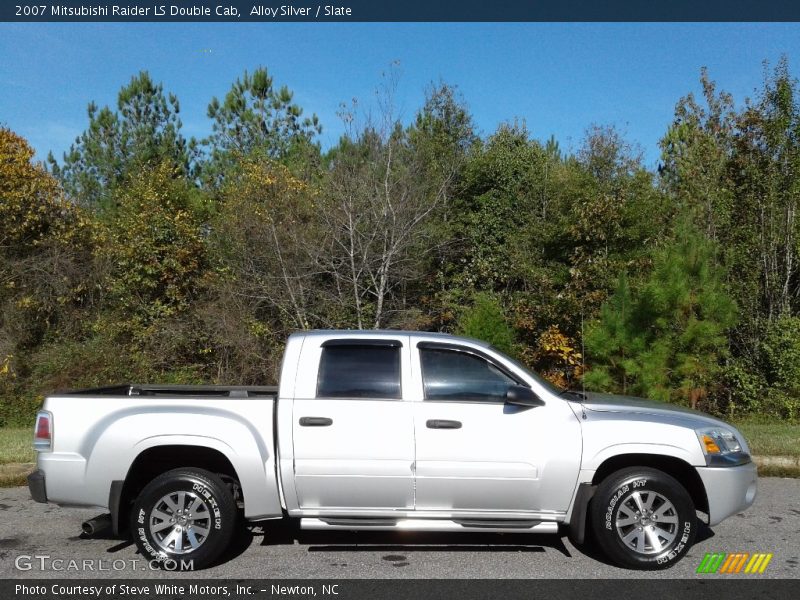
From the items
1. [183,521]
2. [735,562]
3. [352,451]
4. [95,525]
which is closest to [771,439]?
[735,562]

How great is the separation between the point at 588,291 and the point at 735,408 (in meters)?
3.88

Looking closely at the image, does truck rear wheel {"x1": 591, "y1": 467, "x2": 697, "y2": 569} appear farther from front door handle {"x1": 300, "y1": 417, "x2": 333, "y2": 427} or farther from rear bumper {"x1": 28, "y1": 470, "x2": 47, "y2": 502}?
rear bumper {"x1": 28, "y1": 470, "x2": 47, "y2": 502}

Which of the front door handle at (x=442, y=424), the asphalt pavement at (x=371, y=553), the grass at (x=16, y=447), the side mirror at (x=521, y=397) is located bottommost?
the asphalt pavement at (x=371, y=553)

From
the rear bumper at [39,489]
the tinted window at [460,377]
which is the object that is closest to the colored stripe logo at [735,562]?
the tinted window at [460,377]

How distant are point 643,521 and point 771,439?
5.91 meters

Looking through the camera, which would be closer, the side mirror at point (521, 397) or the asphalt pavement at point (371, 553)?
the asphalt pavement at point (371, 553)

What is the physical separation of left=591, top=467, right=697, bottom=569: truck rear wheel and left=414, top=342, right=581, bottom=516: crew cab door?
299 millimetres

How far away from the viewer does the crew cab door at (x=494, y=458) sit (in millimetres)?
5340

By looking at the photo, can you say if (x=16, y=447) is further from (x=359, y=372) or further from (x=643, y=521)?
(x=643, y=521)

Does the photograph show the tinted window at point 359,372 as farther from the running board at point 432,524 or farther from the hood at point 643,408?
the hood at point 643,408
